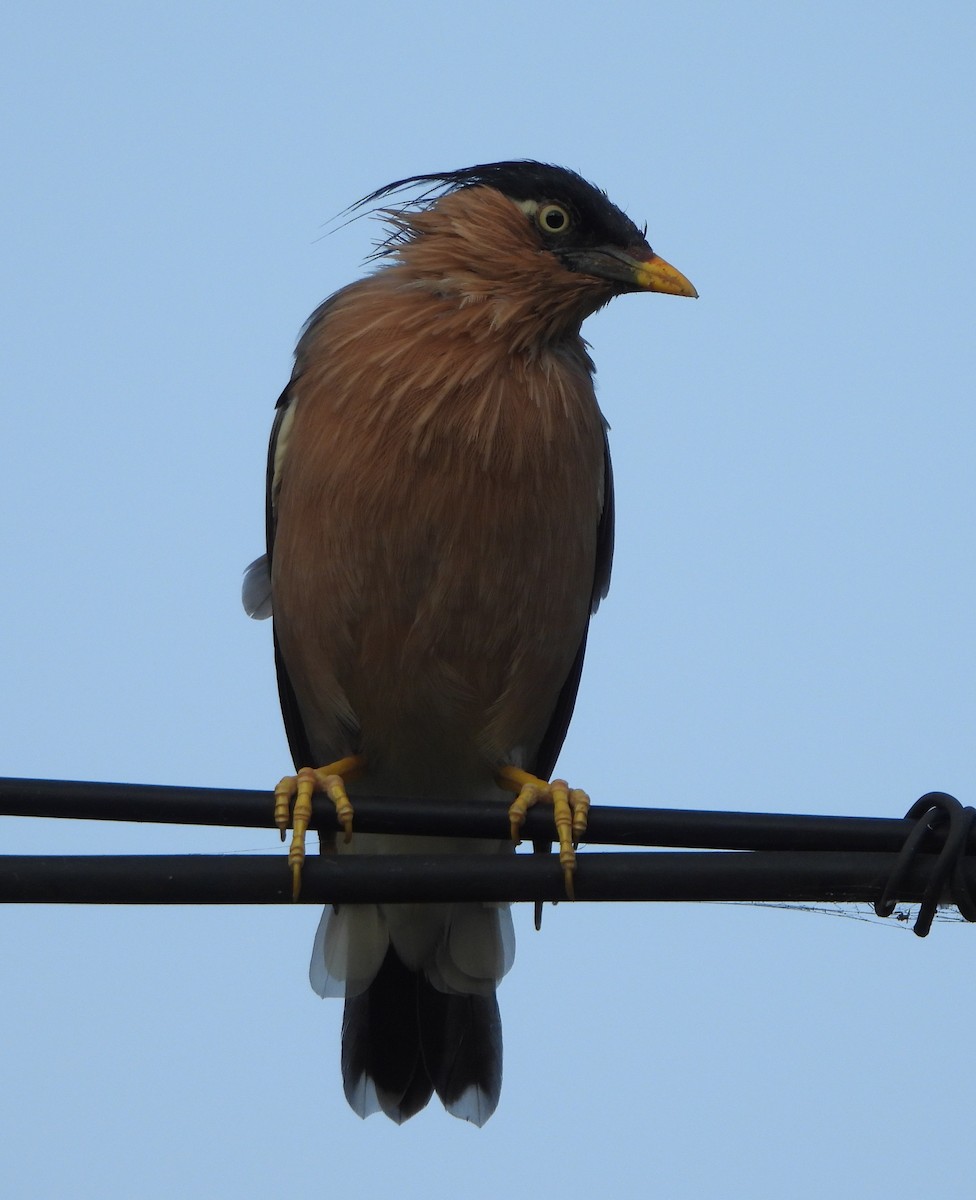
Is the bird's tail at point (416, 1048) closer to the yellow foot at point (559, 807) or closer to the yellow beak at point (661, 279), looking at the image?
the yellow foot at point (559, 807)

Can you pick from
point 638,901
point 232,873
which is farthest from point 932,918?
point 232,873

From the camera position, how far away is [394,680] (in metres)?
4.38

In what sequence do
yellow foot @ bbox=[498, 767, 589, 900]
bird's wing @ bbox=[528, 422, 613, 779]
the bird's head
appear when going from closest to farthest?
yellow foot @ bbox=[498, 767, 589, 900] < the bird's head < bird's wing @ bbox=[528, 422, 613, 779]

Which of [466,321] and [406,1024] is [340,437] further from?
[406,1024]

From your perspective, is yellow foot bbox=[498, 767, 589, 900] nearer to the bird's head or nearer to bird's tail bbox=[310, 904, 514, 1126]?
bird's tail bbox=[310, 904, 514, 1126]

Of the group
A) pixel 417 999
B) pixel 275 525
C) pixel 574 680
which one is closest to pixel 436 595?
pixel 275 525

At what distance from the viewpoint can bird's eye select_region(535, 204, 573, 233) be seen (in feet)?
15.2

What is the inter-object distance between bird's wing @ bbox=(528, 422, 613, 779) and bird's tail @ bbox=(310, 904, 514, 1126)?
552 mm

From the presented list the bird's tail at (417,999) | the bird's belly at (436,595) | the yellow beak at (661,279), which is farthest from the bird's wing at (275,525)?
Answer: the yellow beak at (661,279)

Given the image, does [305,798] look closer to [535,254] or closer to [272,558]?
[272,558]

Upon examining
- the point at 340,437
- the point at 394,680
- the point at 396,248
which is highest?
the point at 396,248

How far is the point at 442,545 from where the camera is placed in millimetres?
4137

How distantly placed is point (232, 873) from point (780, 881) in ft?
3.07

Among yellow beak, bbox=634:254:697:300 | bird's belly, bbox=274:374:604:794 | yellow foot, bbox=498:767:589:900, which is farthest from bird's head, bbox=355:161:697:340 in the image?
yellow foot, bbox=498:767:589:900
